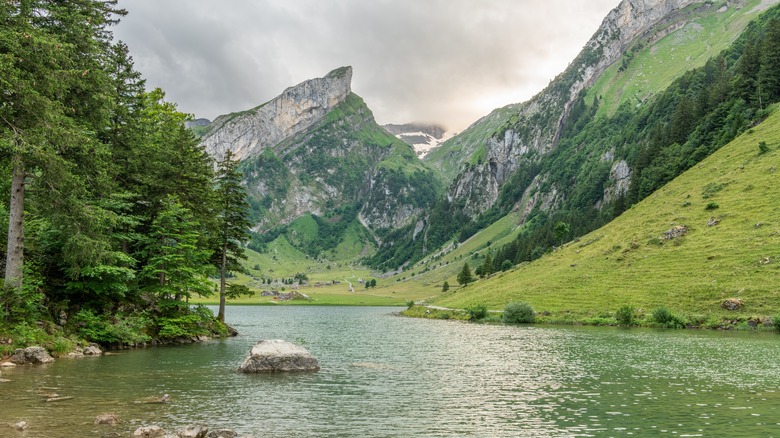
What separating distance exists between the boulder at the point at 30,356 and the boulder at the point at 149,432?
846 inches

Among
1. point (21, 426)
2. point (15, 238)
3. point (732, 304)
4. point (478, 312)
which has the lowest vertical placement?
point (478, 312)

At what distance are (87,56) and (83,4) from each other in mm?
5320

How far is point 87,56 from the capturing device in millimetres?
42562

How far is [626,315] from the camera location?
8225 centimetres

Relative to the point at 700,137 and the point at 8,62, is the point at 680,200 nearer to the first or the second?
the point at 700,137

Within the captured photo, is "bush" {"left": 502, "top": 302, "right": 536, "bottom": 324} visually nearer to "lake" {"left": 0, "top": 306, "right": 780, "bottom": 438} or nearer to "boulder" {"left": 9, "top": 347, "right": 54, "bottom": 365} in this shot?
"lake" {"left": 0, "top": 306, "right": 780, "bottom": 438}

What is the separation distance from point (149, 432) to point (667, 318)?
264 feet

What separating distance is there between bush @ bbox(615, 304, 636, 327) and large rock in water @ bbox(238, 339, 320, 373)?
63.3m

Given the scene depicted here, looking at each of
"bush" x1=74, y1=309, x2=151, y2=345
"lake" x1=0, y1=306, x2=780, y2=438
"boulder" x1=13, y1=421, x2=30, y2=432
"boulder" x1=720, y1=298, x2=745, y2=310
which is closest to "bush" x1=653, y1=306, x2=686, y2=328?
"boulder" x1=720, y1=298, x2=745, y2=310

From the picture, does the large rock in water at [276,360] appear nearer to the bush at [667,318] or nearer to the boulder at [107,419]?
the boulder at [107,419]

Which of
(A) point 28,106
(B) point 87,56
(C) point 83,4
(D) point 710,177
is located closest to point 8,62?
(A) point 28,106

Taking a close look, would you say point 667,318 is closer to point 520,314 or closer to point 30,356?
point 520,314

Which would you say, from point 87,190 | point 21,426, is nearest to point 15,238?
point 87,190

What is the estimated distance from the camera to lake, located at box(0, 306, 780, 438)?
21141mm
